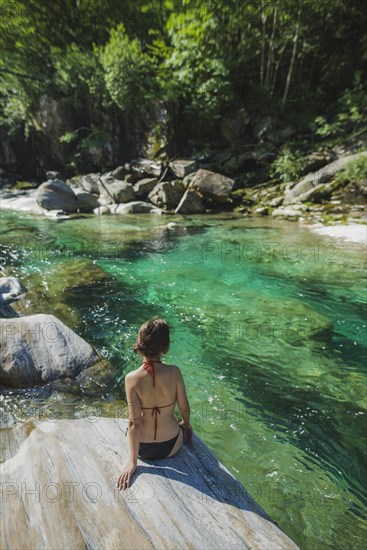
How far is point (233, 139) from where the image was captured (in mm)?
22391

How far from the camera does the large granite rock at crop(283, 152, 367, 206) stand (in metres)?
15.8

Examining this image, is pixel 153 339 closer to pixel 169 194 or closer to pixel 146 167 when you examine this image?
pixel 169 194

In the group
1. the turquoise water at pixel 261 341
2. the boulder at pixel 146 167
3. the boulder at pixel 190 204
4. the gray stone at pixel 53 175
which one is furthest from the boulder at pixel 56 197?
the gray stone at pixel 53 175

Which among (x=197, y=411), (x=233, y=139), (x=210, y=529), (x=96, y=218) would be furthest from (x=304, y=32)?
(x=210, y=529)

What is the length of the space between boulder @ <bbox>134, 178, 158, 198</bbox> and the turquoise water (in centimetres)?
829

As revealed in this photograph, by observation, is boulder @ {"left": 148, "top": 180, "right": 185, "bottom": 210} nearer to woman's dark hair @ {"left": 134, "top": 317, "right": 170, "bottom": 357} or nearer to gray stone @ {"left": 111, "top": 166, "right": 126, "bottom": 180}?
gray stone @ {"left": 111, "top": 166, "right": 126, "bottom": 180}

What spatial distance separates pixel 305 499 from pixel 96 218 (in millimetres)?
15354

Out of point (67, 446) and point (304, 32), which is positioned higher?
point (304, 32)

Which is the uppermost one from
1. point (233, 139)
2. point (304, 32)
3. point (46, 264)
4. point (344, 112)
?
point (304, 32)

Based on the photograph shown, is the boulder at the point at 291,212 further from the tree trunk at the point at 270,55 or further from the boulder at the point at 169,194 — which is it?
the tree trunk at the point at 270,55

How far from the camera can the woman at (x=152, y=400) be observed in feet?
7.45

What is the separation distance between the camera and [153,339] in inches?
88.5

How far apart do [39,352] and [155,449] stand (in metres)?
2.56

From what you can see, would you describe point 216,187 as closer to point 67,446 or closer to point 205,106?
point 205,106
